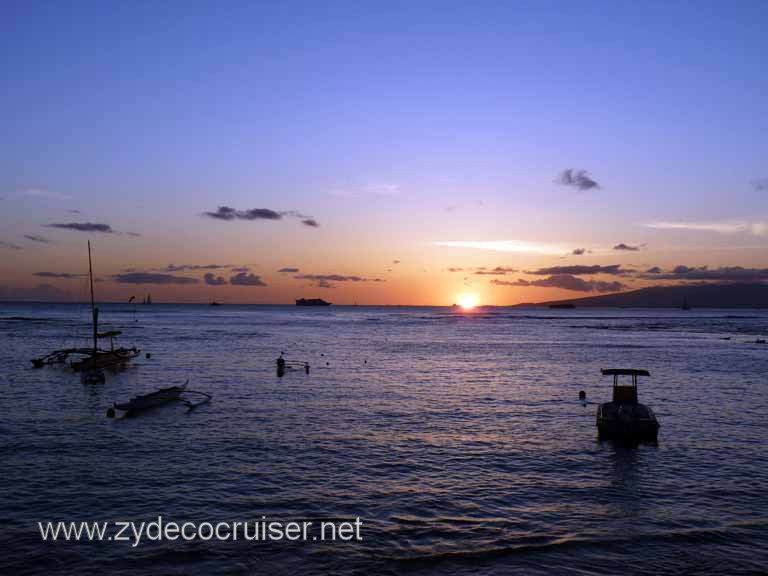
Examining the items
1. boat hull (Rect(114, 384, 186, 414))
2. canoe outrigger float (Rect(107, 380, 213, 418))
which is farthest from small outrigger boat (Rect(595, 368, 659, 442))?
boat hull (Rect(114, 384, 186, 414))

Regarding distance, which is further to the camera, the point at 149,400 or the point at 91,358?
the point at 91,358

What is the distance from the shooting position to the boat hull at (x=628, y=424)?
32250 millimetres

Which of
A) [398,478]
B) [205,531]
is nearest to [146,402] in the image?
[398,478]

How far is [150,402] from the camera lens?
4162 cm

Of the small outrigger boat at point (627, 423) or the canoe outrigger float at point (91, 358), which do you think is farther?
the canoe outrigger float at point (91, 358)

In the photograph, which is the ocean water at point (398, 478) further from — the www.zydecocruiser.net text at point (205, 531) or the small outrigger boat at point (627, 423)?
the small outrigger boat at point (627, 423)

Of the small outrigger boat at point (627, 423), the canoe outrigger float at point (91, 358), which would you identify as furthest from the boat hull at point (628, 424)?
the canoe outrigger float at point (91, 358)

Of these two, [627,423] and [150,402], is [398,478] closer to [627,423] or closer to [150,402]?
[627,423]

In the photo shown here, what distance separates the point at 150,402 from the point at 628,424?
3146cm

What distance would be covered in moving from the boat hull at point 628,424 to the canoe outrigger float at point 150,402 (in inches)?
1093

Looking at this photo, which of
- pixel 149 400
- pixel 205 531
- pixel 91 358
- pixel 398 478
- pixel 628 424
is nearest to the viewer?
pixel 205 531

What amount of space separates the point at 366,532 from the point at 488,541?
4139 millimetres

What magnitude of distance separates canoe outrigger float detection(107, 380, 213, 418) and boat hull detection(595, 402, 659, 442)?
91.1 feet

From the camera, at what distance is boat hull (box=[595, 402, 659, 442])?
32250mm
